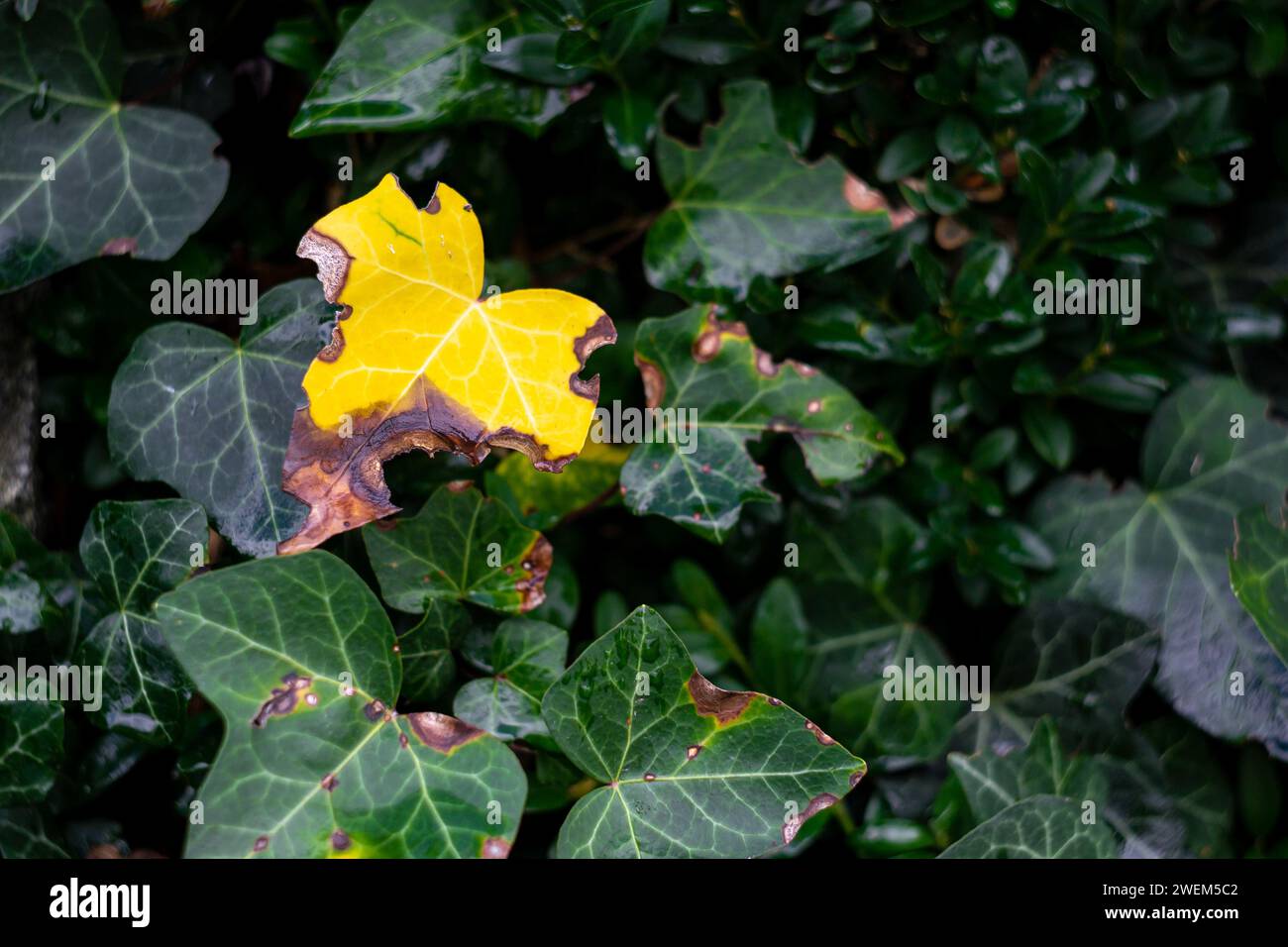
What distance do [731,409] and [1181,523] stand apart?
706 millimetres

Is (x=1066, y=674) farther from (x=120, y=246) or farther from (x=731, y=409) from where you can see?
(x=120, y=246)

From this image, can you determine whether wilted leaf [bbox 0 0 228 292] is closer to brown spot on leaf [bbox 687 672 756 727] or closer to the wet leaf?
the wet leaf

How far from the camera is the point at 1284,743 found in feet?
4.46

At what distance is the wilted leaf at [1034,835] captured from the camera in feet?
3.95

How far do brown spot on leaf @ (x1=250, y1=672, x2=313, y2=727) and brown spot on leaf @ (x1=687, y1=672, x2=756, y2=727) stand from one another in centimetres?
42

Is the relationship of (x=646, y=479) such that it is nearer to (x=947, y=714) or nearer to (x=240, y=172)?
(x=947, y=714)

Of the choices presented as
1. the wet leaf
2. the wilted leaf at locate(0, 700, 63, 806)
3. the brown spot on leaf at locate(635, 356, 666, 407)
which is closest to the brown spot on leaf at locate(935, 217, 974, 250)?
the brown spot on leaf at locate(635, 356, 666, 407)

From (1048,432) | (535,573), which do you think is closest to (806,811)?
(535,573)

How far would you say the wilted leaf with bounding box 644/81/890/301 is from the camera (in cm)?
134

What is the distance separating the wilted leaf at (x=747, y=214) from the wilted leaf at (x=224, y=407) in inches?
18.8

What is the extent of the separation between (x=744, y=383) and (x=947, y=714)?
562 mm

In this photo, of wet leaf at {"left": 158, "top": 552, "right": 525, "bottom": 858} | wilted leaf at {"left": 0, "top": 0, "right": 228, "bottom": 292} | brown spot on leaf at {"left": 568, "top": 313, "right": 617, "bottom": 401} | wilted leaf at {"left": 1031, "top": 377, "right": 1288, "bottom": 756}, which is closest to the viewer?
wet leaf at {"left": 158, "top": 552, "right": 525, "bottom": 858}
